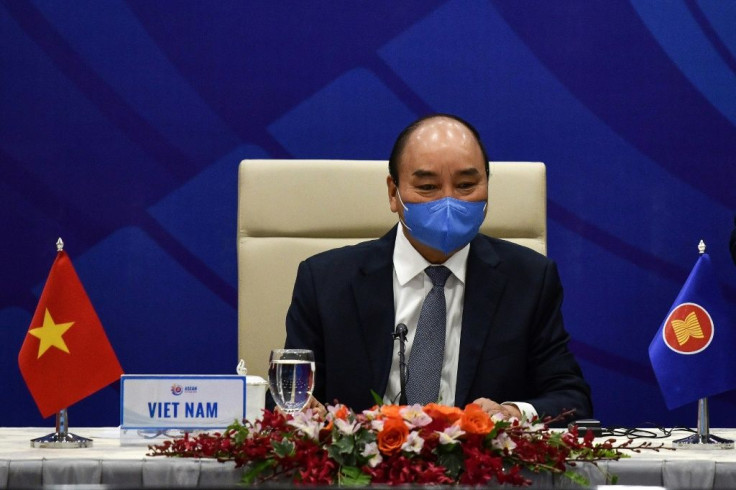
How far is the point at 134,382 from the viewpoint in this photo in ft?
5.77

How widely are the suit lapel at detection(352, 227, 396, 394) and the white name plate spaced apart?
1.97 ft

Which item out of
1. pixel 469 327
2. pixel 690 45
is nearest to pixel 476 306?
pixel 469 327

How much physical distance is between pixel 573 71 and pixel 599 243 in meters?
0.60

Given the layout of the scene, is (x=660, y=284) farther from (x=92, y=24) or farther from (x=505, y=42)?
(x=92, y=24)

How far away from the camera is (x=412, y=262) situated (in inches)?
95.8

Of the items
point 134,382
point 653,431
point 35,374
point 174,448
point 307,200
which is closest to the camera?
point 174,448

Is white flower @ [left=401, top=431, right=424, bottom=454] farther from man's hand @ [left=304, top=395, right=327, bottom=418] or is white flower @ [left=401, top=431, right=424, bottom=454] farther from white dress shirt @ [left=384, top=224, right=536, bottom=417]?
white dress shirt @ [left=384, top=224, right=536, bottom=417]

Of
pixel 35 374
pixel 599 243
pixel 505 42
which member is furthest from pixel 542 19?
pixel 35 374

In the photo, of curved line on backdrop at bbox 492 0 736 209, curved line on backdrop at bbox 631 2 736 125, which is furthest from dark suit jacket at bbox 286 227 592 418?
curved line on backdrop at bbox 631 2 736 125

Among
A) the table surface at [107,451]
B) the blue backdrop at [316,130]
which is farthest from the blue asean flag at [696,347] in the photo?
the blue backdrop at [316,130]

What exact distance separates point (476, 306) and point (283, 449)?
3.44 feet

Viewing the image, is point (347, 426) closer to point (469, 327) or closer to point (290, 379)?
point (290, 379)

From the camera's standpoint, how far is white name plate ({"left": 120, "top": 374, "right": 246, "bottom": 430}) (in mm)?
1756

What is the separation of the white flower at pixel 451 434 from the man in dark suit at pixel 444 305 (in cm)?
83
